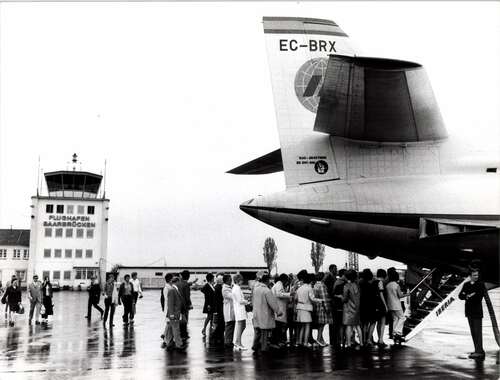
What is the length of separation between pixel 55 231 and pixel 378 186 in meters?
52.9

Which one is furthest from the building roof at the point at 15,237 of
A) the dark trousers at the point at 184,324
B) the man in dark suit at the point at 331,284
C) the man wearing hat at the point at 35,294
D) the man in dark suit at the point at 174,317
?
the man in dark suit at the point at 331,284

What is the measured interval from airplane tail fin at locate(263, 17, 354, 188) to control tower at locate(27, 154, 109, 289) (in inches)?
1925

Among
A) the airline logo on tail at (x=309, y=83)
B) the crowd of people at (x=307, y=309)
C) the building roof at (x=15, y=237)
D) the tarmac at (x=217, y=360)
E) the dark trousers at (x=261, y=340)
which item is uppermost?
the building roof at (x=15, y=237)

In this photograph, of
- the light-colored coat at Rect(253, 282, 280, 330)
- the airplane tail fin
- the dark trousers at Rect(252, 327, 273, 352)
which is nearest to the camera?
the light-colored coat at Rect(253, 282, 280, 330)

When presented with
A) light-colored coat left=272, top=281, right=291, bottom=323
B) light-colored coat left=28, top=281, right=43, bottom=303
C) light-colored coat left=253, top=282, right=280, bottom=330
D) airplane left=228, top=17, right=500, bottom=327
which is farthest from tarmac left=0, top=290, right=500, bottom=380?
light-colored coat left=28, top=281, right=43, bottom=303

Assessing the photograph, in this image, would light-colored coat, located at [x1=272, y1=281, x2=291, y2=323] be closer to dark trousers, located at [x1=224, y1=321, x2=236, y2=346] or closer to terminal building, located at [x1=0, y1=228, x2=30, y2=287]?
dark trousers, located at [x1=224, y1=321, x2=236, y2=346]

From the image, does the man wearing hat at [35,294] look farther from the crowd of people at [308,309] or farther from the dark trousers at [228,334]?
the dark trousers at [228,334]

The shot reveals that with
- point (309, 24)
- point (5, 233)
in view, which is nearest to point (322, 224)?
point (309, 24)

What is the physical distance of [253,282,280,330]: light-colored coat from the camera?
35.6ft

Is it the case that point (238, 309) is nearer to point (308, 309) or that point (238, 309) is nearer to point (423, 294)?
point (308, 309)

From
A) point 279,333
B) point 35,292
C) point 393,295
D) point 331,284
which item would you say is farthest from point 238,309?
point 35,292

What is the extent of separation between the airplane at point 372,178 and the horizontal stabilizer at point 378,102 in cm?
4

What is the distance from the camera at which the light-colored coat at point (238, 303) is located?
11.1m

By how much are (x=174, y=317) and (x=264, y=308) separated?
2.04 metres
